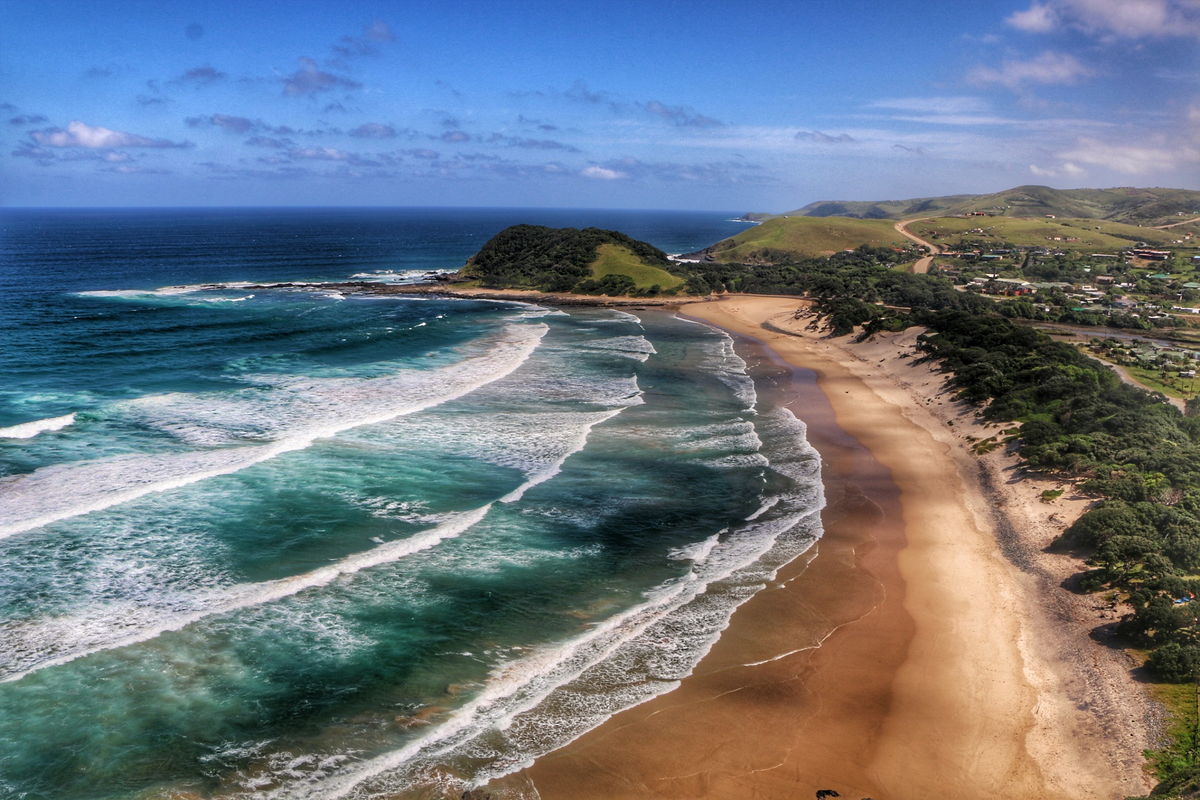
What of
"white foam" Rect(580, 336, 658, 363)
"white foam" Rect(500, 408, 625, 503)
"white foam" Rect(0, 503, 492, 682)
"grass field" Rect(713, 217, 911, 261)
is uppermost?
"grass field" Rect(713, 217, 911, 261)

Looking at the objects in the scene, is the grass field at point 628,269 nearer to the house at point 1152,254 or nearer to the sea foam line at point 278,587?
the sea foam line at point 278,587

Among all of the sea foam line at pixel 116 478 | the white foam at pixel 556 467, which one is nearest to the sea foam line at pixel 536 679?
the white foam at pixel 556 467

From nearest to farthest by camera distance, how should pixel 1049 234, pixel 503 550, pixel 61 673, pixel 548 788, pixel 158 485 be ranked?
pixel 548 788
pixel 61 673
pixel 503 550
pixel 158 485
pixel 1049 234

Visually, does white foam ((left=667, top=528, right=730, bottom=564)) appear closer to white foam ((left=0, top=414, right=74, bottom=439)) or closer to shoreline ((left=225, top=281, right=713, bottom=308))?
white foam ((left=0, top=414, right=74, bottom=439))

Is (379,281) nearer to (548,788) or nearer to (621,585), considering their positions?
(621,585)

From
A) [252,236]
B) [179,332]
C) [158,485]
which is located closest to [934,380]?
→ [158,485]

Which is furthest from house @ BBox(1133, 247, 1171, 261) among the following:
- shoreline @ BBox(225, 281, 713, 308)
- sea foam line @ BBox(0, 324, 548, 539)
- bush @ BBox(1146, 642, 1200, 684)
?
sea foam line @ BBox(0, 324, 548, 539)

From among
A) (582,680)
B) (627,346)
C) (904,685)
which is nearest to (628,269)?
(627,346)

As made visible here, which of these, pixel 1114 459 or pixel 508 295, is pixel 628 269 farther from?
pixel 1114 459
